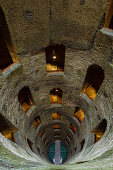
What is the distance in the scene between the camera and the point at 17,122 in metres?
6.88

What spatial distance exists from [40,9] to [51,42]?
1.49 m

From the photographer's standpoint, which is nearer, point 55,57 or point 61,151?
point 55,57

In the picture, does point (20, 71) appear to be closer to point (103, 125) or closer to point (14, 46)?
point (14, 46)

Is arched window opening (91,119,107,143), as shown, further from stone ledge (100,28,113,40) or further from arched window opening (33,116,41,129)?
arched window opening (33,116,41,129)

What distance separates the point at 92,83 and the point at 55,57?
243 cm

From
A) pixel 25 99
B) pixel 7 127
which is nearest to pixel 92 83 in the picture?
pixel 25 99

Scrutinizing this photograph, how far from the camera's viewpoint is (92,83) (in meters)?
7.15

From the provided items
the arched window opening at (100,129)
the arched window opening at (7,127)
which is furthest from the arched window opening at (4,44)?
the arched window opening at (100,129)

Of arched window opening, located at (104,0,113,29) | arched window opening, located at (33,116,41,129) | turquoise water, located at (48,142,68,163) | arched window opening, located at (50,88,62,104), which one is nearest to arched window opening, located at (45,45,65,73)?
arched window opening, located at (104,0,113,29)

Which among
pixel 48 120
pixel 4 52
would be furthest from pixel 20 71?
pixel 48 120

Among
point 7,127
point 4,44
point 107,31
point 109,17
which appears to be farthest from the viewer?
point 7,127

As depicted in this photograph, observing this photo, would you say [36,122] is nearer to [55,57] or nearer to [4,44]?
[55,57]

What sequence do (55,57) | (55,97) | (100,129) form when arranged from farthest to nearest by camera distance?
(55,97), (100,129), (55,57)

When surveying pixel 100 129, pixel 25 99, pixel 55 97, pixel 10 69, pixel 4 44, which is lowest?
pixel 100 129
